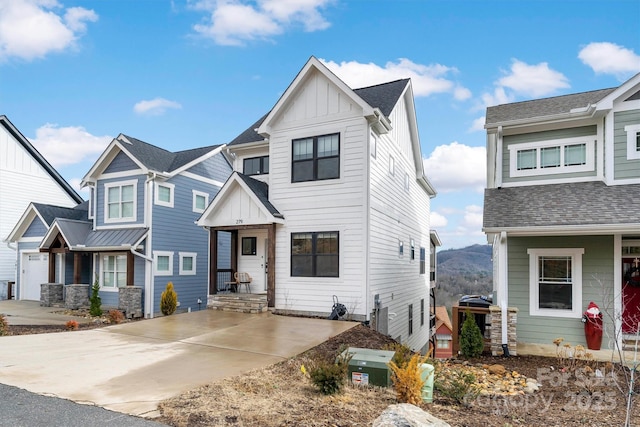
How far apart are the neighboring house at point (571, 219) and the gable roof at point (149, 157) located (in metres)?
13.4

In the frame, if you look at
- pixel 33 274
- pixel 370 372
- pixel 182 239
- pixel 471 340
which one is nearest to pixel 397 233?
pixel 471 340

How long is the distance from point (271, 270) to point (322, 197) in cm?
296

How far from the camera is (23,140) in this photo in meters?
22.9

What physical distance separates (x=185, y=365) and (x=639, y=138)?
40.7 feet

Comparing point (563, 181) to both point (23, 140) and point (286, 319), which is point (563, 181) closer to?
point (286, 319)

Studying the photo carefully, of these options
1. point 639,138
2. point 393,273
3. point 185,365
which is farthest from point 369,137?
point 185,365

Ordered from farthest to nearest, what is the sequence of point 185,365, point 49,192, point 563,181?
point 49,192 < point 563,181 < point 185,365

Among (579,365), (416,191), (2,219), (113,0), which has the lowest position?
(579,365)

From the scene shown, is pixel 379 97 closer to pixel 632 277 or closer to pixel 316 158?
pixel 316 158

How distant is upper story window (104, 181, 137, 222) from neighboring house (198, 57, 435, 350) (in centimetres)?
532

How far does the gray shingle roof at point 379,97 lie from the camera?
14.0 m

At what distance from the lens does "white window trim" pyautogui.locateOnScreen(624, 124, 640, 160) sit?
1036 centimetres

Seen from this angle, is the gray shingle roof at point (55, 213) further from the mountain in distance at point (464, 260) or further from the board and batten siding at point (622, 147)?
the mountain in distance at point (464, 260)

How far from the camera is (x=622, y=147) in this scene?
1045 cm
